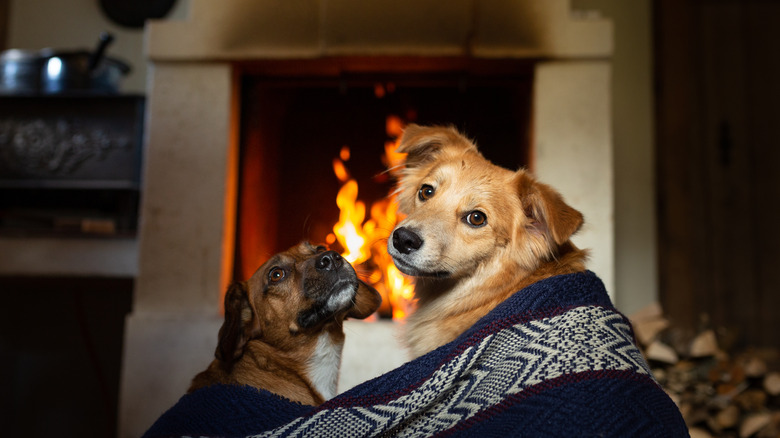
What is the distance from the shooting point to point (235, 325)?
130cm

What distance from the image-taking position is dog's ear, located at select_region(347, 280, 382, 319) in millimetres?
1509

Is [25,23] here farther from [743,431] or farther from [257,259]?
[743,431]

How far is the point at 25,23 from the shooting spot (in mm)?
3822

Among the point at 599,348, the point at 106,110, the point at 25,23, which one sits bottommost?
the point at 599,348

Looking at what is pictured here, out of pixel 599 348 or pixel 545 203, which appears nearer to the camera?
pixel 599 348

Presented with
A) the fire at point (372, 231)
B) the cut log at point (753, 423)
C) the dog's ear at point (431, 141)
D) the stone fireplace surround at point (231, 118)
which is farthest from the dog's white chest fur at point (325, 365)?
the cut log at point (753, 423)

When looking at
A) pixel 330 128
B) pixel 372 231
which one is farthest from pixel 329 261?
pixel 330 128

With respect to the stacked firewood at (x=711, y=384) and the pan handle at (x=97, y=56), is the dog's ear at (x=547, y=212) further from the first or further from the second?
the pan handle at (x=97, y=56)

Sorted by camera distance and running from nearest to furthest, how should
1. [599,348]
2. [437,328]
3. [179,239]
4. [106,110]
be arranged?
[599,348] → [437,328] → [179,239] → [106,110]

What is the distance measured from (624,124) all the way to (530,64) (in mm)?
1117

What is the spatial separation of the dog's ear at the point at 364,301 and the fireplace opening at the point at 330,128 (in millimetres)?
1217

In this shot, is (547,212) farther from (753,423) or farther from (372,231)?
(753,423)

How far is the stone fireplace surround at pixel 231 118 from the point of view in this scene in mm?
2521

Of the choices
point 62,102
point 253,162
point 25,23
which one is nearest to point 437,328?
point 253,162
